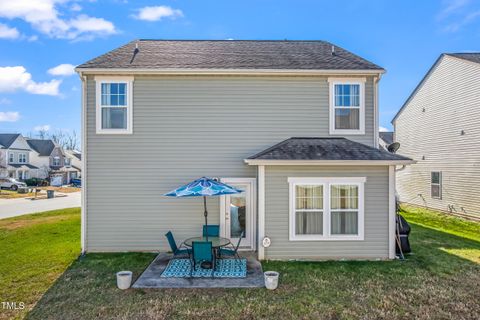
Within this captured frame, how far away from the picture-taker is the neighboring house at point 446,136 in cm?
1458

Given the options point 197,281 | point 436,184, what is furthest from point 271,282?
point 436,184

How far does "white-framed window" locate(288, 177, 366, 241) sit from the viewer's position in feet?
28.1

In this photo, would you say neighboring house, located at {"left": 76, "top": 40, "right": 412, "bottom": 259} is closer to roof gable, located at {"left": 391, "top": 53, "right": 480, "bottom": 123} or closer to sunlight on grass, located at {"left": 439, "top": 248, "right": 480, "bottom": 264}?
sunlight on grass, located at {"left": 439, "top": 248, "right": 480, "bottom": 264}

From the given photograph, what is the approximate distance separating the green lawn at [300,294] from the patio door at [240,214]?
5.40 feet

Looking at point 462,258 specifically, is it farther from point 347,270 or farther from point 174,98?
point 174,98

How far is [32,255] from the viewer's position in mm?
9117

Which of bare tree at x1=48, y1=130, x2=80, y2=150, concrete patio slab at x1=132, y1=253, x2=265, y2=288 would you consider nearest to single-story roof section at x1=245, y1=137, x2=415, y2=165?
concrete patio slab at x1=132, y1=253, x2=265, y2=288

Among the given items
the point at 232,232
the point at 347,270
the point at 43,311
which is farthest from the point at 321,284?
the point at 43,311

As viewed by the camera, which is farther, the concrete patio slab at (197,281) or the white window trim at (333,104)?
the white window trim at (333,104)

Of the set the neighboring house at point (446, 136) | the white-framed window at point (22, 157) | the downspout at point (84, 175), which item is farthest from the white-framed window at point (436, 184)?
the white-framed window at point (22, 157)

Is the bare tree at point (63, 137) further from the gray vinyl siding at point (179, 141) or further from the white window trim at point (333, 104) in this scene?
the white window trim at point (333, 104)

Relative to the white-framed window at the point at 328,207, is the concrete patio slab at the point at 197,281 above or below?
below

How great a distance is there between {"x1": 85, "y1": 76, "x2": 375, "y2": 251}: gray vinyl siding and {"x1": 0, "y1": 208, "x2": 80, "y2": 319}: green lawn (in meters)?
1.31

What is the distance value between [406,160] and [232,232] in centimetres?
575
